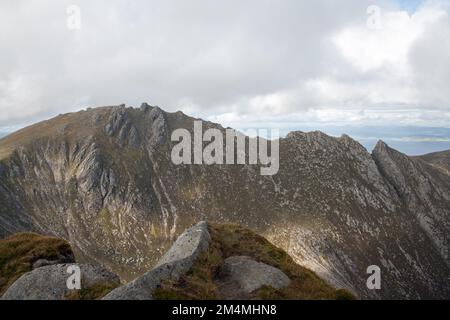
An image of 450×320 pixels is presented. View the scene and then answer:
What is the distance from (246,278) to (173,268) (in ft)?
15.9

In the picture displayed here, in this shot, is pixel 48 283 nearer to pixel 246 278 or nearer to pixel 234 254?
pixel 246 278

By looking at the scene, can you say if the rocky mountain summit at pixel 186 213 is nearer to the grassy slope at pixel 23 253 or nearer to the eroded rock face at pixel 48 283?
the grassy slope at pixel 23 253

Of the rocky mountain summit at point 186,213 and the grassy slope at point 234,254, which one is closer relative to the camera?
the grassy slope at point 234,254

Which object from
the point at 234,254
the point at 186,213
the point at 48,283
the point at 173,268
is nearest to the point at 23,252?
the point at 48,283

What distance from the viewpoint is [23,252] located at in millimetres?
35125

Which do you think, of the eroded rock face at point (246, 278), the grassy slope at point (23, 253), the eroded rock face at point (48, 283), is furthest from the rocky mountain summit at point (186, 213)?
the eroded rock face at point (246, 278)

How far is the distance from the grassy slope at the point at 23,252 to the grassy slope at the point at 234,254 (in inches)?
532

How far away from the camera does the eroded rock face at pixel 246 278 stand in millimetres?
25391

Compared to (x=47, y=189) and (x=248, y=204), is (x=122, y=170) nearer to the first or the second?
(x=47, y=189)

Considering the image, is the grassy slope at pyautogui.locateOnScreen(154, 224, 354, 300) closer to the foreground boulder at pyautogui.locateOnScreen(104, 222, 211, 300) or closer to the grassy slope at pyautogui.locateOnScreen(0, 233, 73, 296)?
the foreground boulder at pyautogui.locateOnScreen(104, 222, 211, 300)

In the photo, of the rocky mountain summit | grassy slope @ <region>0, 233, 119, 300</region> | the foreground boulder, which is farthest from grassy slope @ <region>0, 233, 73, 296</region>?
the rocky mountain summit

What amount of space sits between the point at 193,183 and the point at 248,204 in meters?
28.2

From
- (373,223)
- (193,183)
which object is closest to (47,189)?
(193,183)

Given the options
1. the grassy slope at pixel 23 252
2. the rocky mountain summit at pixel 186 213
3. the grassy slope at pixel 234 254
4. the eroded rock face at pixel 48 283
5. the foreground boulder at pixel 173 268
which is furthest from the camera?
the rocky mountain summit at pixel 186 213
